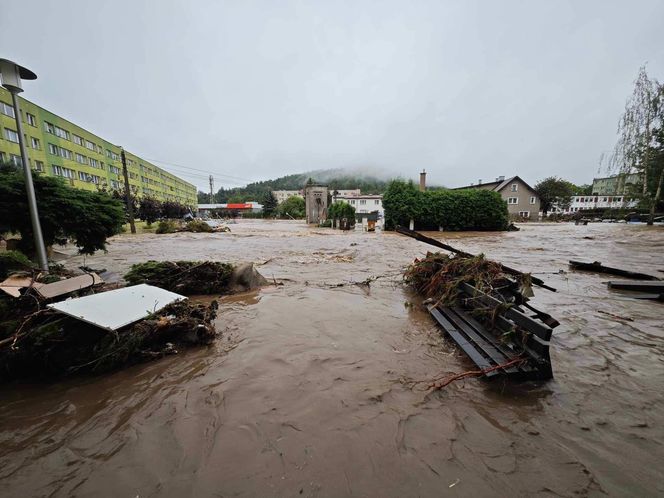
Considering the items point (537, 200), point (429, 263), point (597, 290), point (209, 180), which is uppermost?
point (209, 180)

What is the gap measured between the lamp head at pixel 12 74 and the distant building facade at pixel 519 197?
2220 inches

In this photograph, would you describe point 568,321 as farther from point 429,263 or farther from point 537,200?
point 537,200

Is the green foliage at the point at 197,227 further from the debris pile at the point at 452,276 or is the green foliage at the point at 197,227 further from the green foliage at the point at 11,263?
the debris pile at the point at 452,276

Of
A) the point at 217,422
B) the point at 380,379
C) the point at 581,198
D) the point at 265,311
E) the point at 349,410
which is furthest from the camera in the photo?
the point at 581,198

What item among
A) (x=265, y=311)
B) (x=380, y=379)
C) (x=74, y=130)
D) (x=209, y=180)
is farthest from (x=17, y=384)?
(x=209, y=180)

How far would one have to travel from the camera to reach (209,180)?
83750 millimetres

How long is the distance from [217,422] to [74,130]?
2498 inches

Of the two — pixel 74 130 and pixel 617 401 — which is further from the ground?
pixel 74 130

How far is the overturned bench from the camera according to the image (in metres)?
3.27

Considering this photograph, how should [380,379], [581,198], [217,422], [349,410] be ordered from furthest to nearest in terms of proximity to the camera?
[581,198], [380,379], [349,410], [217,422]

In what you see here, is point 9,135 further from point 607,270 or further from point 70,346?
point 607,270

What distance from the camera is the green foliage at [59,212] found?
253 inches

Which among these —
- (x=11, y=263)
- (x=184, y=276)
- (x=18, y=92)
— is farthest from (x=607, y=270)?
(x=18, y=92)

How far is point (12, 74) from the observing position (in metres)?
5.30
